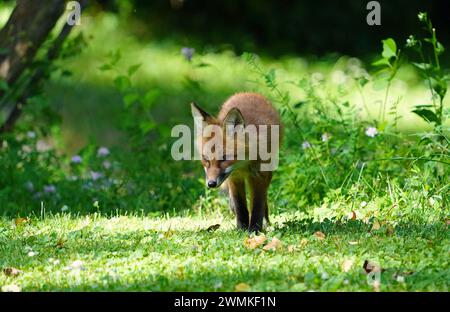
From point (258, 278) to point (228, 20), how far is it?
11.1 m

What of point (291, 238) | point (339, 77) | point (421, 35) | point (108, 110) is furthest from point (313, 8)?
point (291, 238)


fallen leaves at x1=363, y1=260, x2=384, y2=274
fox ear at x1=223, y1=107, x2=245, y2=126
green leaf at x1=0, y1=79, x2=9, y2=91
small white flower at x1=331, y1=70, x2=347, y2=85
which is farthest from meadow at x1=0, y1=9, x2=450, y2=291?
small white flower at x1=331, y1=70, x2=347, y2=85

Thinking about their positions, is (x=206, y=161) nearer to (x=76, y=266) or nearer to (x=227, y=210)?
(x=76, y=266)

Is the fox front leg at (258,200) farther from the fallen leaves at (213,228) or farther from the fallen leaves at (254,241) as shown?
the fallen leaves at (254,241)

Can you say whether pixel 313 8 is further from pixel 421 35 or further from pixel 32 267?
pixel 32 267

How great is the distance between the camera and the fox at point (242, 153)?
5609mm

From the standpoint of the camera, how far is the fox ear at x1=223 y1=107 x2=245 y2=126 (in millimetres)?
5570

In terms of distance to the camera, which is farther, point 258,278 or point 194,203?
point 194,203

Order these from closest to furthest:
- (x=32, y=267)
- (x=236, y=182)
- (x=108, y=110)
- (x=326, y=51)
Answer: (x=32, y=267) → (x=236, y=182) → (x=108, y=110) → (x=326, y=51)

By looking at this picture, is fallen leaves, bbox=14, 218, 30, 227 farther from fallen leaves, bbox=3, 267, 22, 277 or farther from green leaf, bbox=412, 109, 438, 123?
green leaf, bbox=412, 109, 438, 123

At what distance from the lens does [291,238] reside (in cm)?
518

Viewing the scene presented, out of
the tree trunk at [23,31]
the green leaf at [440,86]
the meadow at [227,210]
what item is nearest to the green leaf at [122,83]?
the meadow at [227,210]

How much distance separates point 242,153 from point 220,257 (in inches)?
42.1

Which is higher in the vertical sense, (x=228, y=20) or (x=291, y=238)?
(x=228, y=20)
